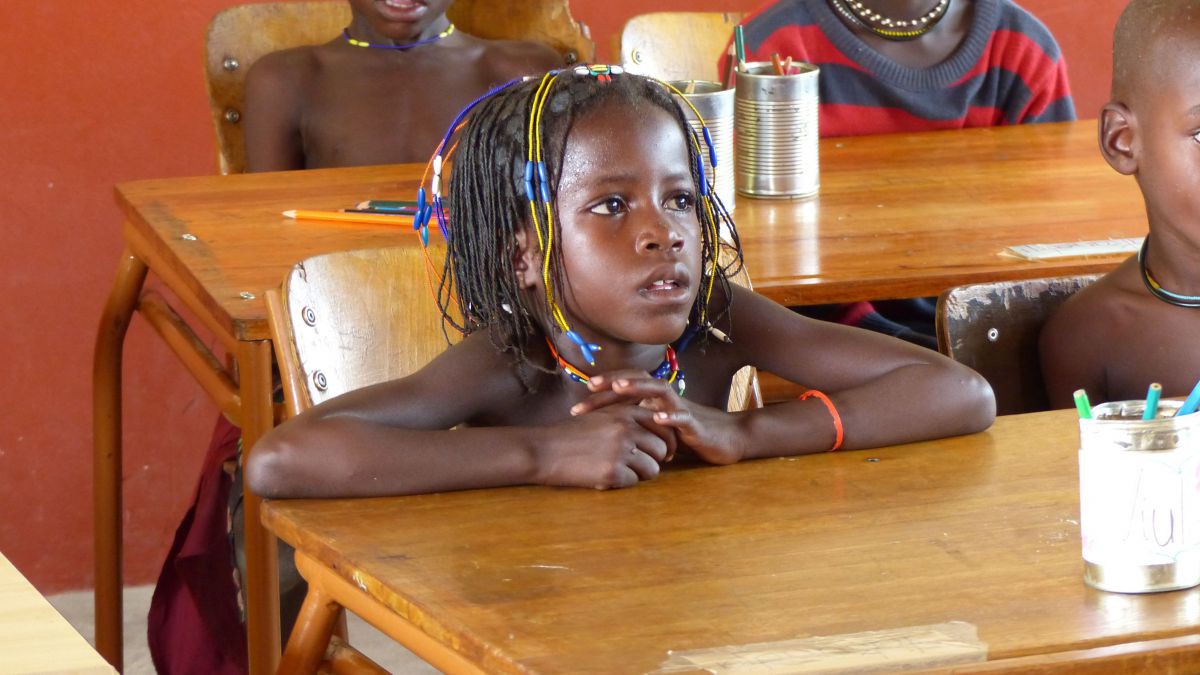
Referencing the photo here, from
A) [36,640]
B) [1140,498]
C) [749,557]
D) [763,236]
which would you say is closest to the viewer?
[36,640]

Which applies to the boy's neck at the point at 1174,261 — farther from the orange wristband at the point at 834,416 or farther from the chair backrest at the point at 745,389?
the orange wristband at the point at 834,416

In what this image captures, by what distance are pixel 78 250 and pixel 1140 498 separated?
9.14ft

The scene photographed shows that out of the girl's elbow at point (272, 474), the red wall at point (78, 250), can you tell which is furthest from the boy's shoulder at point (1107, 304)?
the red wall at point (78, 250)

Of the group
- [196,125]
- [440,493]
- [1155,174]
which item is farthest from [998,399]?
[196,125]

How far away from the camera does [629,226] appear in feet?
5.46

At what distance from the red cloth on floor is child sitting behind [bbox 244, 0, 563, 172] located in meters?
0.87

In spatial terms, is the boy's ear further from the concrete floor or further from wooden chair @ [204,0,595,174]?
the concrete floor

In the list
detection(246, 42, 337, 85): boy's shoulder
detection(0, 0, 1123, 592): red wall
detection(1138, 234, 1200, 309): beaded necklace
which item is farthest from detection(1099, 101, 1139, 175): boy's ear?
detection(0, 0, 1123, 592): red wall

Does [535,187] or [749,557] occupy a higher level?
[535,187]

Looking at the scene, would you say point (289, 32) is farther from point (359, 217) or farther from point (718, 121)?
point (718, 121)

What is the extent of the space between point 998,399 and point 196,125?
2043mm

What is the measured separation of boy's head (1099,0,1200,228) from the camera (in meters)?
2.00

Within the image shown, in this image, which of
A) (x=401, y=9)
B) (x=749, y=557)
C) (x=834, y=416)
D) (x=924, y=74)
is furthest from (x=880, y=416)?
(x=401, y=9)

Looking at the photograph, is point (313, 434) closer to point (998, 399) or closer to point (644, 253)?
point (644, 253)
